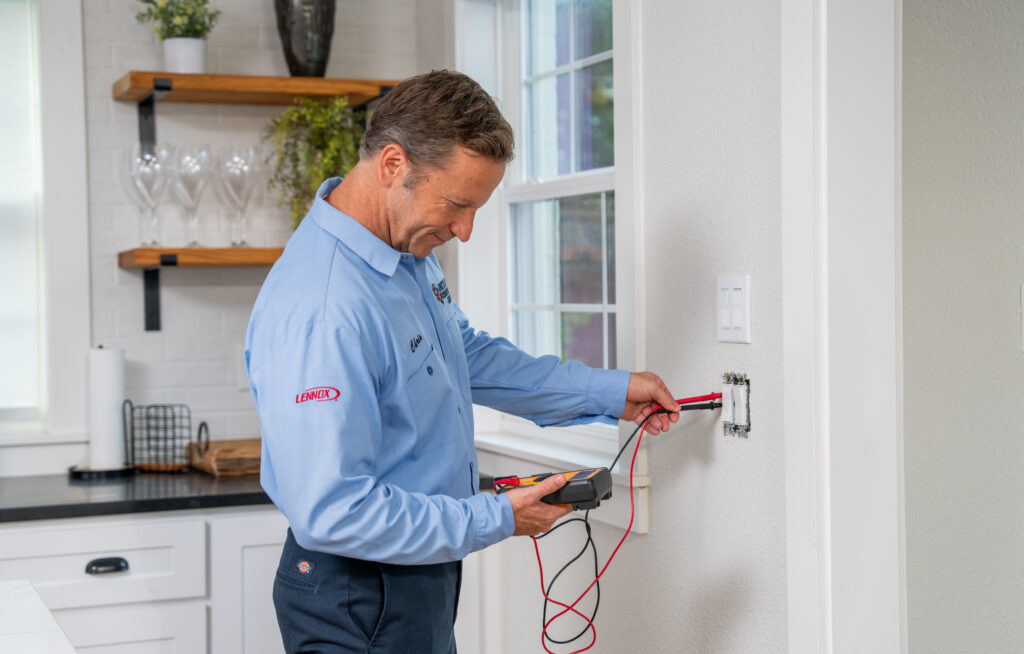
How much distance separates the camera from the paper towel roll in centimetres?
297

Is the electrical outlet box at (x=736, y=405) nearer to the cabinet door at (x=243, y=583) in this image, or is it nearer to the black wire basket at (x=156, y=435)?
the cabinet door at (x=243, y=583)

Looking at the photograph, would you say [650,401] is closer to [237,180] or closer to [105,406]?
[237,180]

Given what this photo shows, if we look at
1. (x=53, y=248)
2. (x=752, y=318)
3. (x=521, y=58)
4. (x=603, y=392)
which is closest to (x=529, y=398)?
(x=603, y=392)

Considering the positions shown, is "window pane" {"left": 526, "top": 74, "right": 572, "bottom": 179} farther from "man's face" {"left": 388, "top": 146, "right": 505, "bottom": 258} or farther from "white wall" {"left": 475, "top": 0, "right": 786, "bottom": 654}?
"man's face" {"left": 388, "top": 146, "right": 505, "bottom": 258}

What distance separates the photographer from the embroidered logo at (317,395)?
146 cm

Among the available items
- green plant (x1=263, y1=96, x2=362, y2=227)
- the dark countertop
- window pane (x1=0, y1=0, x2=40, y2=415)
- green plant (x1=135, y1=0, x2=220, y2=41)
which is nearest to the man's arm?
the dark countertop

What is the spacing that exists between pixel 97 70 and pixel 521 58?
128 cm

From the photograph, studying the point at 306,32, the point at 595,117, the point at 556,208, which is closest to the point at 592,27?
the point at 595,117

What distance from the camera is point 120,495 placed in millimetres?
2678

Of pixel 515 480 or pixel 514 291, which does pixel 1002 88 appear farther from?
pixel 514 291

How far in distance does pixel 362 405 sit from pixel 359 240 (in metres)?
0.29

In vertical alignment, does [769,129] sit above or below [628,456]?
above

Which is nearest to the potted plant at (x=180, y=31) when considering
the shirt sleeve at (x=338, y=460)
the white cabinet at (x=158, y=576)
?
the white cabinet at (x=158, y=576)

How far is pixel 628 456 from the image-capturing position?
2232 millimetres
